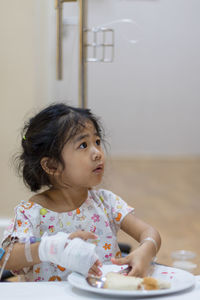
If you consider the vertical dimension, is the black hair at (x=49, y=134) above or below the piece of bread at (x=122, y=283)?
above

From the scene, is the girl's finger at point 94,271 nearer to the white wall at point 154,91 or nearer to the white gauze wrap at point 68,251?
the white gauze wrap at point 68,251

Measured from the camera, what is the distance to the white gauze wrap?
2.97 feet

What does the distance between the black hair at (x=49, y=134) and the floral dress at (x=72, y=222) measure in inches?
3.6

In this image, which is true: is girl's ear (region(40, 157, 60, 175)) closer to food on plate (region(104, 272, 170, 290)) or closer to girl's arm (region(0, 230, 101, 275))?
girl's arm (region(0, 230, 101, 275))

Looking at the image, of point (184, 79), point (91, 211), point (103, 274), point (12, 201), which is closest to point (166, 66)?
point (184, 79)

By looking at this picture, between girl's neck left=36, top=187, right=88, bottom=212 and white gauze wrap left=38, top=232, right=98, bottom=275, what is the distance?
13.8 inches

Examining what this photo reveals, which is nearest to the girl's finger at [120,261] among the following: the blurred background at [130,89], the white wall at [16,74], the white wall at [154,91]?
the blurred background at [130,89]

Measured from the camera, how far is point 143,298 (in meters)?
0.86

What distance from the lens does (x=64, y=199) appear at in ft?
4.27

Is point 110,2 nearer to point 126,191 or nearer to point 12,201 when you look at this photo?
point 126,191

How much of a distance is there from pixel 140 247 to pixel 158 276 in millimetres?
136

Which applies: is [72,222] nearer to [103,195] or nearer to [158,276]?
[103,195]

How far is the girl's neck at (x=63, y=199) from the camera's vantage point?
129cm

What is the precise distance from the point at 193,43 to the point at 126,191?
1.35 metres
